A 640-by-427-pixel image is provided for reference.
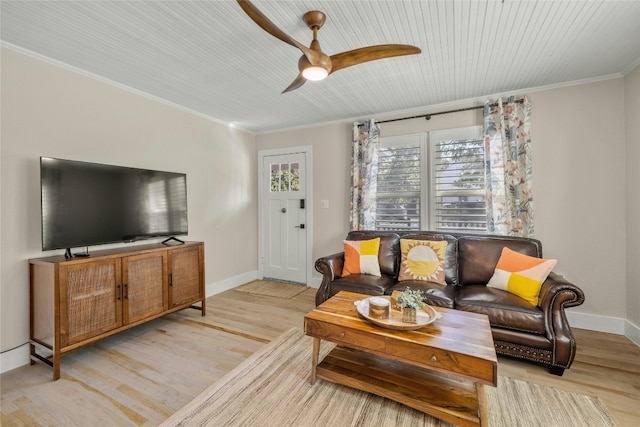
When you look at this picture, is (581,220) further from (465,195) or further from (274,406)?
(274,406)

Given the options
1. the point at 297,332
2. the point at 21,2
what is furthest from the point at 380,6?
the point at 297,332

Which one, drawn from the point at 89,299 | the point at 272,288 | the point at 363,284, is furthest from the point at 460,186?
the point at 89,299

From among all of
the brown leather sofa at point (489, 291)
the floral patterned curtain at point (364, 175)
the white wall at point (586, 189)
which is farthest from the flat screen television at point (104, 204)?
the white wall at point (586, 189)

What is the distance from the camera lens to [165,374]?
215cm

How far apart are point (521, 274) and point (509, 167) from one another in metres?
1.29

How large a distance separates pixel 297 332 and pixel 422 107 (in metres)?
3.15

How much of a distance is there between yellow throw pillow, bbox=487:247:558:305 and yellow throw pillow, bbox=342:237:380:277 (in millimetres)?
1133

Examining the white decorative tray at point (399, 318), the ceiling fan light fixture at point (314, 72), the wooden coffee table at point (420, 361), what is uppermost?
the ceiling fan light fixture at point (314, 72)

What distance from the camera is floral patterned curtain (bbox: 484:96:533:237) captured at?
3.06m

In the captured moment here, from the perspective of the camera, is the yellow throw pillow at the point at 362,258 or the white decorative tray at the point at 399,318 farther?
the yellow throw pillow at the point at 362,258

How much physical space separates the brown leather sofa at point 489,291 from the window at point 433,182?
1.29 feet

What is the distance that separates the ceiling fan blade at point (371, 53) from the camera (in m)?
1.84

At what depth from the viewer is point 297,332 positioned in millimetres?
2797

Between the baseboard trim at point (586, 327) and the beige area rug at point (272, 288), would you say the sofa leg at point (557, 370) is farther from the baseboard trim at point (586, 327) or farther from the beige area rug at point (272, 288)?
the beige area rug at point (272, 288)
